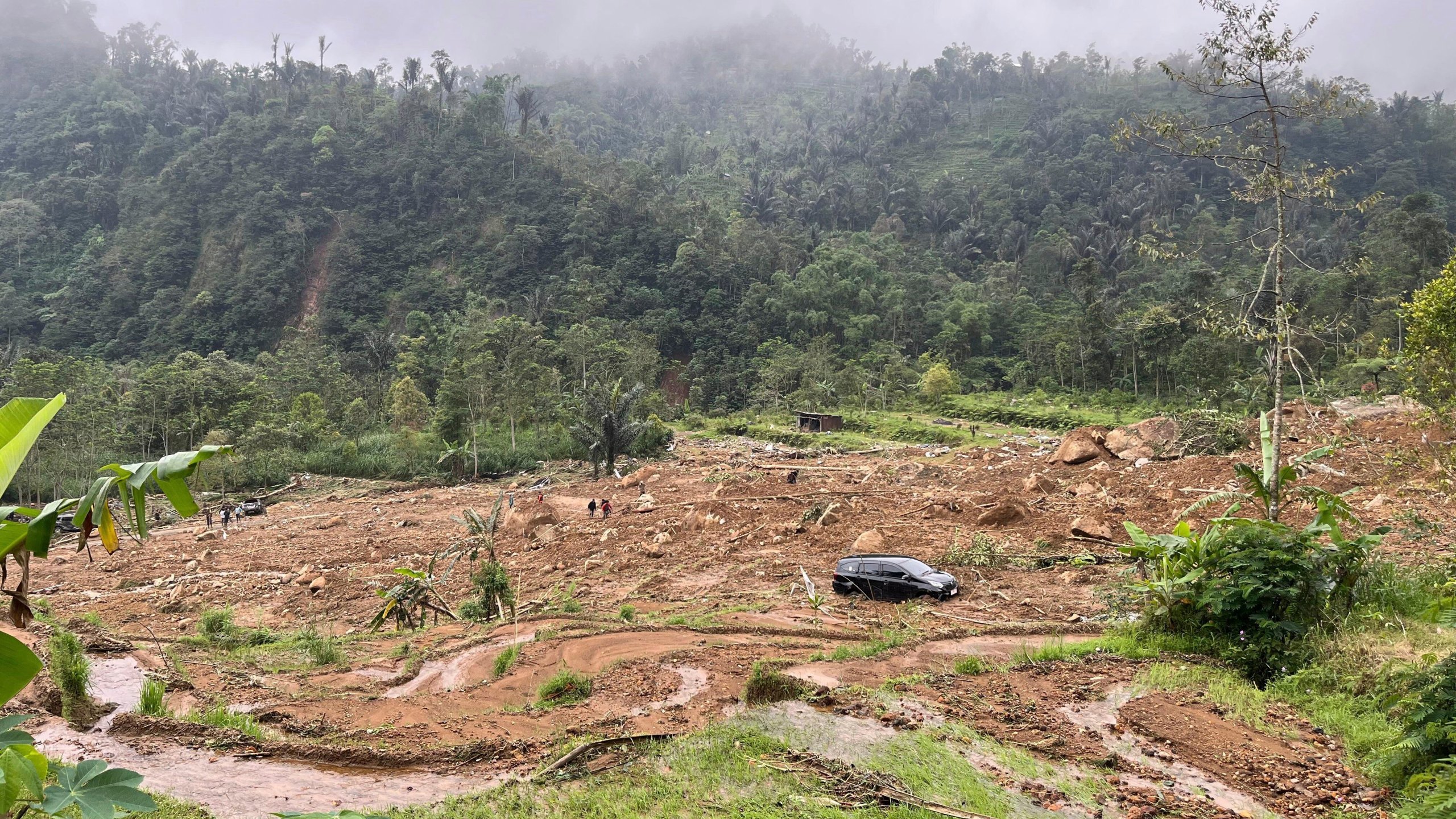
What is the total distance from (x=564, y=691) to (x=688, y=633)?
2.48 meters

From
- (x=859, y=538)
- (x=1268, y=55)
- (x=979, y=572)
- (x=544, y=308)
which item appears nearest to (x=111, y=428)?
(x=544, y=308)

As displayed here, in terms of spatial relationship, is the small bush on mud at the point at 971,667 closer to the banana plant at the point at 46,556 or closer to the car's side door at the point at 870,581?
the car's side door at the point at 870,581

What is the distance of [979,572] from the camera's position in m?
12.8

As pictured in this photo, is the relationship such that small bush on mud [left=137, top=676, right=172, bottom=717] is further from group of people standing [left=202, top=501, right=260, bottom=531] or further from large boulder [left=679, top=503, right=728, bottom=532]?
group of people standing [left=202, top=501, right=260, bottom=531]

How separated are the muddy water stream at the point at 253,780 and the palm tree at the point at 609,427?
74.6 ft

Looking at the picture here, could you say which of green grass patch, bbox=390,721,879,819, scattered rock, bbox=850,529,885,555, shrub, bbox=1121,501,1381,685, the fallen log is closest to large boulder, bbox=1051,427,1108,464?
scattered rock, bbox=850,529,885,555

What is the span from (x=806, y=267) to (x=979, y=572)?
167 ft

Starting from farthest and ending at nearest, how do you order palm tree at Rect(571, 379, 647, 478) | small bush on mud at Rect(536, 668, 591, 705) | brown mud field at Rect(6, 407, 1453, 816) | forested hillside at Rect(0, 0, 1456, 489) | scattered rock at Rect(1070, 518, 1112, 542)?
forested hillside at Rect(0, 0, 1456, 489), palm tree at Rect(571, 379, 647, 478), scattered rock at Rect(1070, 518, 1112, 542), small bush on mud at Rect(536, 668, 591, 705), brown mud field at Rect(6, 407, 1453, 816)

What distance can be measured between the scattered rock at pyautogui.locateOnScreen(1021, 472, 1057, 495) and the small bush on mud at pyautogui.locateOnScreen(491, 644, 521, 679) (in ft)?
41.1

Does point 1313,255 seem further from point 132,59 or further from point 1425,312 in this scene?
point 132,59

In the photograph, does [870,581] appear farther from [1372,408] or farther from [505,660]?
[1372,408]

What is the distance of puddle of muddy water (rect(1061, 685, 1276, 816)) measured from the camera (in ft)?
17.2

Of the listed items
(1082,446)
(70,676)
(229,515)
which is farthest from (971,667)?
(229,515)

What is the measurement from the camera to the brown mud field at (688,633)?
611 cm
